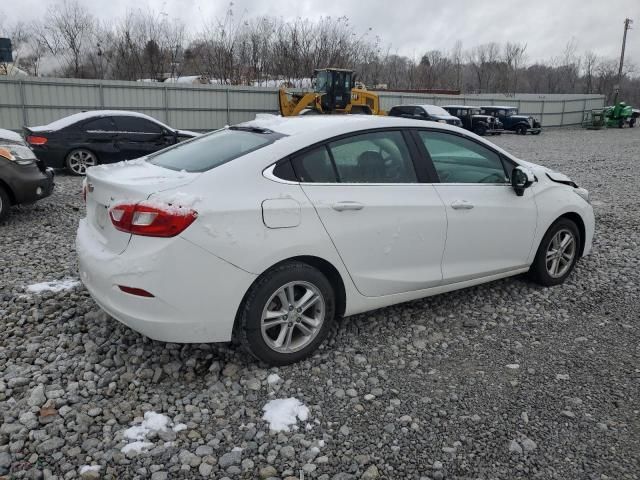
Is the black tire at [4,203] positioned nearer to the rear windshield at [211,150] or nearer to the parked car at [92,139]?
the rear windshield at [211,150]

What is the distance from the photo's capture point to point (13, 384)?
123 inches

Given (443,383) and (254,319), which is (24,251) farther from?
(443,383)

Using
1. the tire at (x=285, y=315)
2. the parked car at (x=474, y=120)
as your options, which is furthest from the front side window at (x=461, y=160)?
the parked car at (x=474, y=120)

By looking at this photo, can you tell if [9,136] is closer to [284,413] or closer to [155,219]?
[155,219]

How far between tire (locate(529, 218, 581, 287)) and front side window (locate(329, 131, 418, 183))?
168cm

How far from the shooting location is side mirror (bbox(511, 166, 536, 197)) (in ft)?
14.1

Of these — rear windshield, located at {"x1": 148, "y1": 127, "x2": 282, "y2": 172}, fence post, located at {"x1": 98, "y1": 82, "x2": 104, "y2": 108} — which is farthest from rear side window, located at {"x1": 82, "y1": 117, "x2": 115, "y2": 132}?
fence post, located at {"x1": 98, "y1": 82, "x2": 104, "y2": 108}

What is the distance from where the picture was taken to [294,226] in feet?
10.4

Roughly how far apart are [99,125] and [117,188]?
9.17 m

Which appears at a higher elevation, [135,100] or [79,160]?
[135,100]

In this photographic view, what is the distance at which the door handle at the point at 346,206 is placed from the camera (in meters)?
3.35

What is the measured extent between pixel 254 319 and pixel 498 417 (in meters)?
1.47

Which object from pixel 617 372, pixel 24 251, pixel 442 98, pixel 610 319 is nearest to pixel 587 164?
pixel 610 319

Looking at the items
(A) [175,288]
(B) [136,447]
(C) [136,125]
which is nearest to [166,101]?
(C) [136,125]
